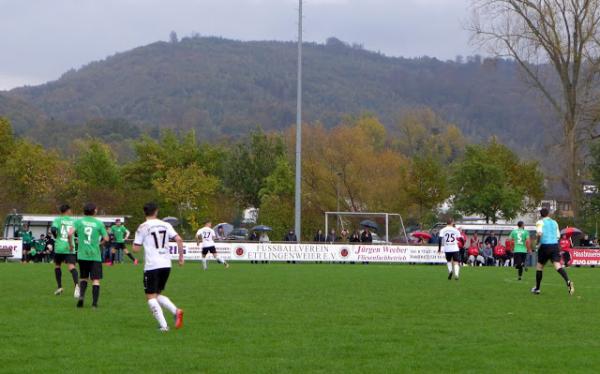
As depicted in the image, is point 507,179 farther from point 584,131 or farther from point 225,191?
point 225,191

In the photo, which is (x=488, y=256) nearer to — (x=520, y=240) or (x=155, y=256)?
(x=520, y=240)

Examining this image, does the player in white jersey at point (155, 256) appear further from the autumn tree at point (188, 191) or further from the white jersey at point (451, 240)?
the autumn tree at point (188, 191)

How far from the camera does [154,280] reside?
13.5 m

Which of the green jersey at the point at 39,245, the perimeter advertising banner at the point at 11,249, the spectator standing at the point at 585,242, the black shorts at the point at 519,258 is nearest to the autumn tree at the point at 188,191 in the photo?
the green jersey at the point at 39,245

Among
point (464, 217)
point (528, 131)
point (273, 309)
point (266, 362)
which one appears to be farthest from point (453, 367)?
point (528, 131)

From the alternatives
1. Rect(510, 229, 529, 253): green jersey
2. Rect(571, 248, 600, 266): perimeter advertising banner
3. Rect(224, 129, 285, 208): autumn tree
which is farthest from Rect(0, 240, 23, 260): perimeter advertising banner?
Rect(224, 129, 285, 208): autumn tree

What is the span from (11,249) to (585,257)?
2574 cm

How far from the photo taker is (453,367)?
1023cm

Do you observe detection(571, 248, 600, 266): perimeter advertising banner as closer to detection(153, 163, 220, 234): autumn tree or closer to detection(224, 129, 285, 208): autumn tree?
detection(153, 163, 220, 234): autumn tree

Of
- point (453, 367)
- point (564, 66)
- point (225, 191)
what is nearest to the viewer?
point (453, 367)

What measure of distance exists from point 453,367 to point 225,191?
7791 cm

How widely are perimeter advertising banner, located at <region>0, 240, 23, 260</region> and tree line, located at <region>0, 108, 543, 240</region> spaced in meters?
21.0

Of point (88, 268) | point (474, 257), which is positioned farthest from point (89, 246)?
point (474, 257)

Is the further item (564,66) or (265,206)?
(265,206)
